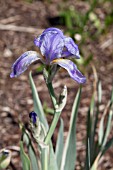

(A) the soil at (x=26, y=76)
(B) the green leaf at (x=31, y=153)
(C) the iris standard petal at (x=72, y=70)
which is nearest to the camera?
(C) the iris standard petal at (x=72, y=70)

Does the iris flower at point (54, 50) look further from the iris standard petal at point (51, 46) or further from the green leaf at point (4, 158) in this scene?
the green leaf at point (4, 158)

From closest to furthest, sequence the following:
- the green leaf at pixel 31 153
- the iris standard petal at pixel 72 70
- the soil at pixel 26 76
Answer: the iris standard petal at pixel 72 70 < the green leaf at pixel 31 153 < the soil at pixel 26 76

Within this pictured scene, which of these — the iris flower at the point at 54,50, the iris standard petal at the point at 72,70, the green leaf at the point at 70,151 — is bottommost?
the green leaf at the point at 70,151

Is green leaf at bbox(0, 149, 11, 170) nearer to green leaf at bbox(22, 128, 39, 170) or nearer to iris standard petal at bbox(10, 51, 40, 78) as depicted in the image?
green leaf at bbox(22, 128, 39, 170)

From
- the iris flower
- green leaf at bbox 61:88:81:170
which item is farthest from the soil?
the iris flower

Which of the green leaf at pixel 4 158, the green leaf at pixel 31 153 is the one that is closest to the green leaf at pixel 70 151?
the green leaf at pixel 31 153

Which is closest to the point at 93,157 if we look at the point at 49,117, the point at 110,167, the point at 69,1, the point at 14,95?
the point at 110,167
